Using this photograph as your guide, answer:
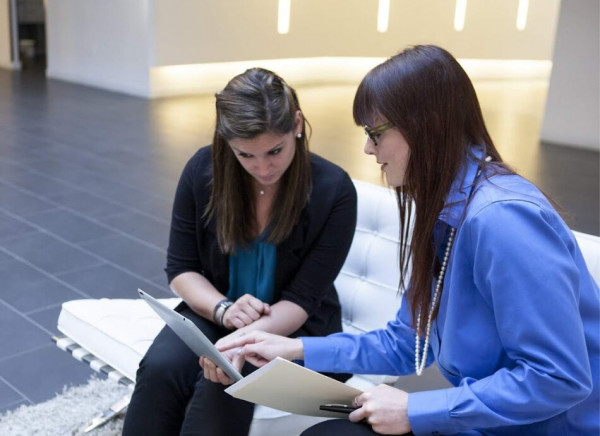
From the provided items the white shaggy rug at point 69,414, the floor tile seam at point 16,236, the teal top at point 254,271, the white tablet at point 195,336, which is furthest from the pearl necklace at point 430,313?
the floor tile seam at point 16,236

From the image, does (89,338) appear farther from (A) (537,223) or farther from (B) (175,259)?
(A) (537,223)

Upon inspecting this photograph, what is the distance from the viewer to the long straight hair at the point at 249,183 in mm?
2010

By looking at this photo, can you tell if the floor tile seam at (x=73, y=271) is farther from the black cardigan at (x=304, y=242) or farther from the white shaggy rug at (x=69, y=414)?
the black cardigan at (x=304, y=242)

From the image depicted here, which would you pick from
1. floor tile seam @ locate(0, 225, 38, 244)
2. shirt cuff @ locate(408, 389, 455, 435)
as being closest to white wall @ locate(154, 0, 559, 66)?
floor tile seam @ locate(0, 225, 38, 244)

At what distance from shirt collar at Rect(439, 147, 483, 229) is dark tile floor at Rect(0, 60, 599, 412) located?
1971 mm

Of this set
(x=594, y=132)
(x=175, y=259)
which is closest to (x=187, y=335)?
(x=175, y=259)

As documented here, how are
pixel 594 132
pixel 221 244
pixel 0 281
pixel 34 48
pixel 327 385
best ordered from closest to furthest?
pixel 327 385 → pixel 221 244 → pixel 0 281 → pixel 594 132 → pixel 34 48

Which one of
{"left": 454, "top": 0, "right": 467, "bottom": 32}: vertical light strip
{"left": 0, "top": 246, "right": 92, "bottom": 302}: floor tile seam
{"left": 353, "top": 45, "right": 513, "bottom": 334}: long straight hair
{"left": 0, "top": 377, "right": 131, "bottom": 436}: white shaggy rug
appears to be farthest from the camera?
{"left": 454, "top": 0, "right": 467, "bottom": 32}: vertical light strip

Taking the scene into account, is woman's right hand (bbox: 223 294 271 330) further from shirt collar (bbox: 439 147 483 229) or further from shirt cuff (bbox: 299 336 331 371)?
shirt collar (bbox: 439 147 483 229)

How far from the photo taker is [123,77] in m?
10.7

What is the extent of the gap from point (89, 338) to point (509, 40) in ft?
46.2

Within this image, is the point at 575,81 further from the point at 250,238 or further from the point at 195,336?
the point at 195,336

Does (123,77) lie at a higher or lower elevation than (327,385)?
lower

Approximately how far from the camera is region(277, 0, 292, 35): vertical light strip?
11.8m
